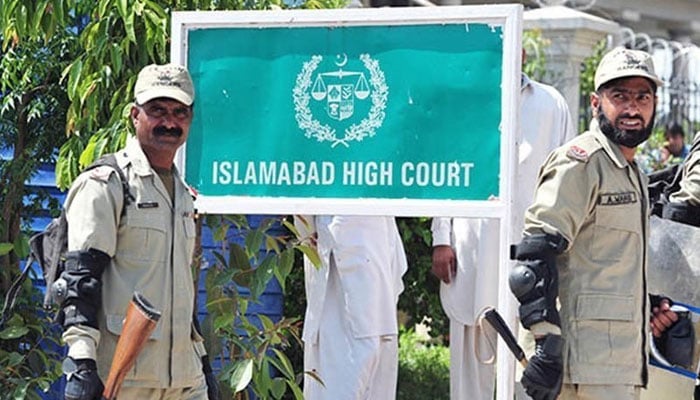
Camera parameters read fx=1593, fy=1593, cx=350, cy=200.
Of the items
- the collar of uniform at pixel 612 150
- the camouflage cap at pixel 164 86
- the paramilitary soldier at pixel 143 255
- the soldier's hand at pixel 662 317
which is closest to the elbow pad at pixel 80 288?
the paramilitary soldier at pixel 143 255

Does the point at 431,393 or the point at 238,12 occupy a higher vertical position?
the point at 238,12

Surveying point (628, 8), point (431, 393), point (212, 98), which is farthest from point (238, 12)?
point (628, 8)

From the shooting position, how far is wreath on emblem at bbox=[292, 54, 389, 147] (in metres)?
6.54

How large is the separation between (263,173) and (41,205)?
1714 millimetres

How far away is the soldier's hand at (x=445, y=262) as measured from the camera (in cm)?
802

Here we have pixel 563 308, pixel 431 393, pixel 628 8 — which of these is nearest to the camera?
pixel 563 308

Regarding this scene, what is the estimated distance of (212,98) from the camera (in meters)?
6.79

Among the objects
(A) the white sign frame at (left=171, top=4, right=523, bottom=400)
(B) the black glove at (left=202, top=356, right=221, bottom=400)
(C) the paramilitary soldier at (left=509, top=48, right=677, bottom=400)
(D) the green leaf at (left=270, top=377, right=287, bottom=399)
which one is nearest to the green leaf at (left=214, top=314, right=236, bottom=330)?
(D) the green leaf at (left=270, top=377, right=287, bottom=399)

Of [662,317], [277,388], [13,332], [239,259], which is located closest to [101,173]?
[239,259]

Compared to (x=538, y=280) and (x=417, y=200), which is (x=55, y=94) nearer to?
(x=417, y=200)

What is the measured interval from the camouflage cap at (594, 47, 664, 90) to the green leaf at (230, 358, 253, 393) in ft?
5.93

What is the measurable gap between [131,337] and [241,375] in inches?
45.3

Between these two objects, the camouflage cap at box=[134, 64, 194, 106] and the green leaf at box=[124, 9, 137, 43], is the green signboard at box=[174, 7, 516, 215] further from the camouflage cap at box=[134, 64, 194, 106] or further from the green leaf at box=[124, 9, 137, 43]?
the camouflage cap at box=[134, 64, 194, 106]

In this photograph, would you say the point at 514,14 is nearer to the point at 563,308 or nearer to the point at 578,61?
the point at 563,308
